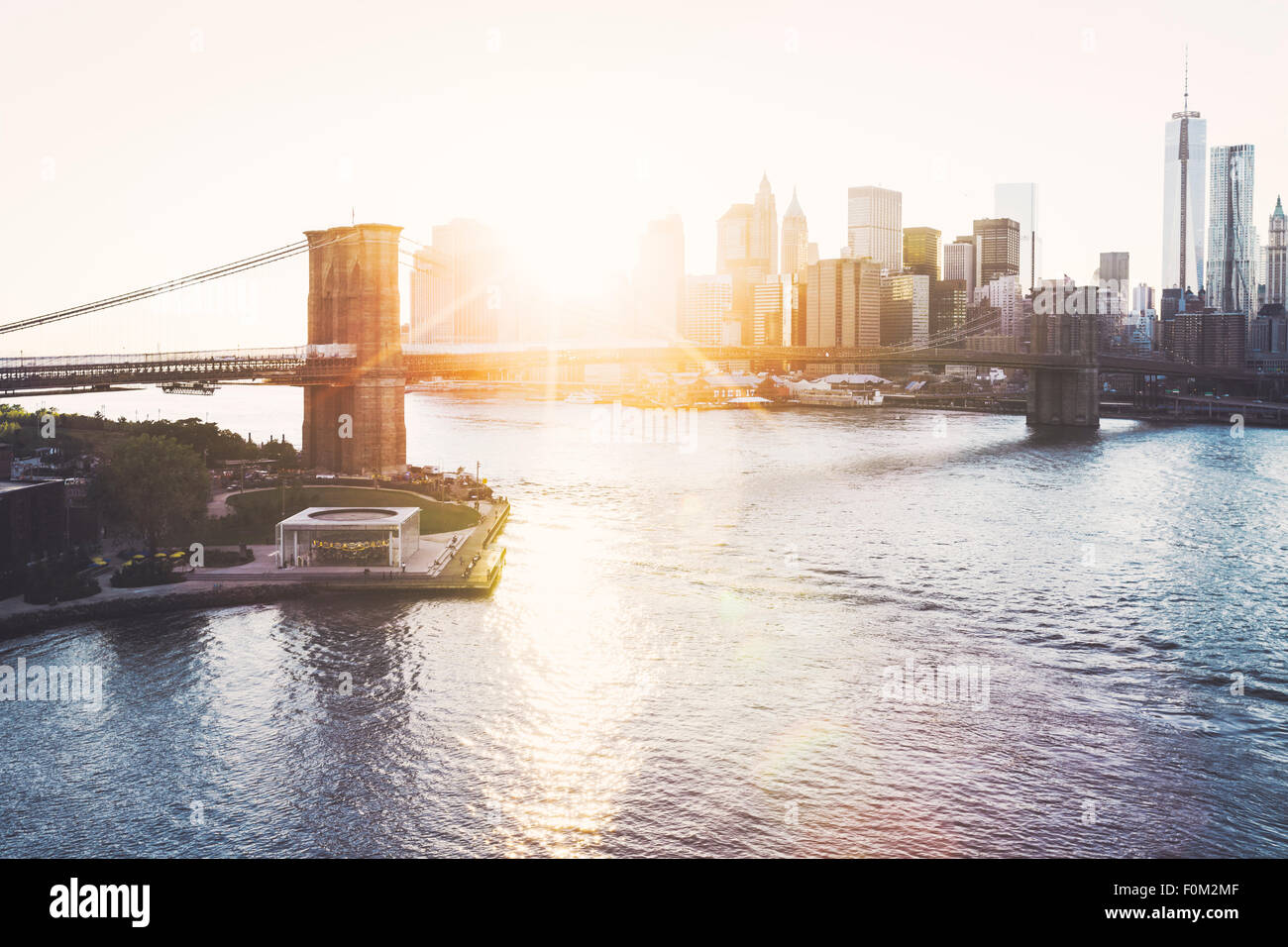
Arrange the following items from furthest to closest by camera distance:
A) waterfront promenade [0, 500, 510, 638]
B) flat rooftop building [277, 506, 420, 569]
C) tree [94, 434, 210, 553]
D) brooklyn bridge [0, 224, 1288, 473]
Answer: brooklyn bridge [0, 224, 1288, 473]
tree [94, 434, 210, 553]
flat rooftop building [277, 506, 420, 569]
waterfront promenade [0, 500, 510, 638]

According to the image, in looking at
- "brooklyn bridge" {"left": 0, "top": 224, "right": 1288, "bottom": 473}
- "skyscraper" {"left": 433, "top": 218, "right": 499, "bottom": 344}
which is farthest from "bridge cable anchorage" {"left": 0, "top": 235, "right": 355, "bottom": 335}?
"skyscraper" {"left": 433, "top": 218, "right": 499, "bottom": 344}

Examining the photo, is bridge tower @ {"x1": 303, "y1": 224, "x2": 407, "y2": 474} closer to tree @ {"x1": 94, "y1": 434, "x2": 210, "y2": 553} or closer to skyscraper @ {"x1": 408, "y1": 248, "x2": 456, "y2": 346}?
tree @ {"x1": 94, "y1": 434, "x2": 210, "y2": 553}

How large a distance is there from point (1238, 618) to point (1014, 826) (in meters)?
17.6

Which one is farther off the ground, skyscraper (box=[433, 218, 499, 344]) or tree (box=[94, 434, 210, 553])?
skyscraper (box=[433, 218, 499, 344])

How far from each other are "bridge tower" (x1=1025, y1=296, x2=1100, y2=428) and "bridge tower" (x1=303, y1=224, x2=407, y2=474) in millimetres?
80489

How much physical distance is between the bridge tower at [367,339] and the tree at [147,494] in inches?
613

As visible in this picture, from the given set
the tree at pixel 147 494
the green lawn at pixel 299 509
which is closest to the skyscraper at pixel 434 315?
the green lawn at pixel 299 509

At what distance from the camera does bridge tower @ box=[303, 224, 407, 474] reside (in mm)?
51844

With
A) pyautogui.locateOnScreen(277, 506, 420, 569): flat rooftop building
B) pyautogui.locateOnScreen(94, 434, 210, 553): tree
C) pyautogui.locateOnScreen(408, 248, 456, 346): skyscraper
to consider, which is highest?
pyautogui.locateOnScreen(408, 248, 456, 346): skyscraper

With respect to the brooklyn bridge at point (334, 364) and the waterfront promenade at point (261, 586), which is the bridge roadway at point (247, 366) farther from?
the waterfront promenade at point (261, 586)

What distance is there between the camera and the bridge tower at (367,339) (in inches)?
2041
